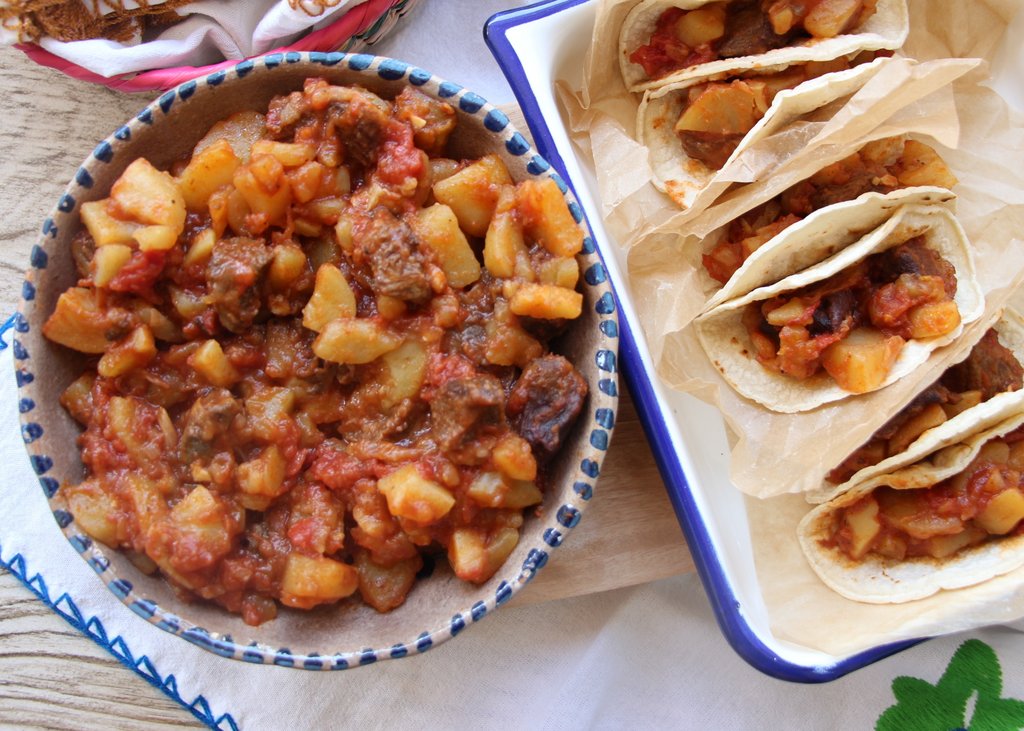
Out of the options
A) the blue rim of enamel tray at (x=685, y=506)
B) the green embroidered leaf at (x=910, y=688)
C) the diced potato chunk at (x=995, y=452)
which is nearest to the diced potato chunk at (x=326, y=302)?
the blue rim of enamel tray at (x=685, y=506)

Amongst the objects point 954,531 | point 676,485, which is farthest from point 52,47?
point 954,531

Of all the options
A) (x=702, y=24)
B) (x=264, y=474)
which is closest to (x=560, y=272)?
(x=264, y=474)

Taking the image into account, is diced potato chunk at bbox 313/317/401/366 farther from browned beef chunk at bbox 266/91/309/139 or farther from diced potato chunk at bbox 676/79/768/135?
diced potato chunk at bbox 676/79/768/135

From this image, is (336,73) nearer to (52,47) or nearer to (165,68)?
(165,68)

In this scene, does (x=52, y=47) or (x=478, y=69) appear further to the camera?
(x=478, y=69)

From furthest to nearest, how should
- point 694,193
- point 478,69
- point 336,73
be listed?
point 478,69
point 694,193
point 336,73
